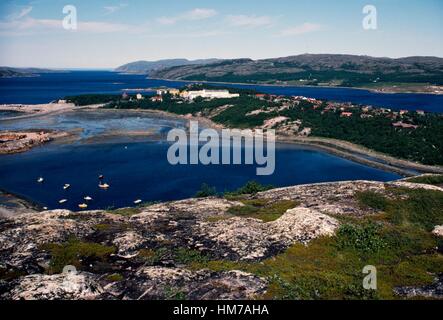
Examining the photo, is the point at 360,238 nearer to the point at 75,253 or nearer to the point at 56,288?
the point at 75,253

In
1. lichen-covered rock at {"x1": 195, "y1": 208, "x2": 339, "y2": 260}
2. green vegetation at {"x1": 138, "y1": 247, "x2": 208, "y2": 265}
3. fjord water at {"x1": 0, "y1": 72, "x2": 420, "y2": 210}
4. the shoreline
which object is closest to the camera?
green vegetation at {"x1": 138, "y1": 247, "x2": 208, "y2": 265}

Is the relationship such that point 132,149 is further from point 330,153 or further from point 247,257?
point 247,257

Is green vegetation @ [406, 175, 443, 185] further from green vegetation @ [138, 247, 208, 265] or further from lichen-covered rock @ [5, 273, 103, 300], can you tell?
lichen-covered rock @ [5, 273, 103, 300]

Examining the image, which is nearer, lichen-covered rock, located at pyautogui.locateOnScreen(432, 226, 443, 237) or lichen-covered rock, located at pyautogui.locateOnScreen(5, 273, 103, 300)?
lichen-covered rock, located at pyautogui.locateOnScreen(5, 273, 103, 300)

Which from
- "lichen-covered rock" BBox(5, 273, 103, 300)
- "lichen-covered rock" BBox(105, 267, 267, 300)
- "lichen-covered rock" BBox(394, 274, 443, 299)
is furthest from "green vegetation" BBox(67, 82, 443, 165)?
"lichen-covered rock" BBox(5, 273, 103, 300)

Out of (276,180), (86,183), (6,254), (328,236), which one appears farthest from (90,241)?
(276,180)

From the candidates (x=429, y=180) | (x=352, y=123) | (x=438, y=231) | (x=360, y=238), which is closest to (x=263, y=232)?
(x=360, y=238)

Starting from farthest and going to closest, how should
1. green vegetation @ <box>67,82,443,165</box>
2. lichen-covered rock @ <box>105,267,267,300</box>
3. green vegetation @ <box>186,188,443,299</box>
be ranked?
green vegetation @ <box>67,82,443,165</box> → green vegetation @ <box>186,188,443,299</box> → lichen-covered rock @ <box>105,267,267,300</box>
